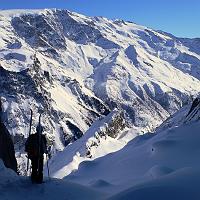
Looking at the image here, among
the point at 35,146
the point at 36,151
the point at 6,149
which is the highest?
the point at 6,149

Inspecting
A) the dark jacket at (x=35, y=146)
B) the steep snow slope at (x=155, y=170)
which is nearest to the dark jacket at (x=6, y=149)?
the steep snow slope at (x=155, y=170)

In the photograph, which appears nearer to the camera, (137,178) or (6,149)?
(6,149)

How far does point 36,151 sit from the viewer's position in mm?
35406

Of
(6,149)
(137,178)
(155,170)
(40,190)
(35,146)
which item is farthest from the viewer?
(137,178)

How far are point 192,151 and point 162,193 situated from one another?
74.3 feet

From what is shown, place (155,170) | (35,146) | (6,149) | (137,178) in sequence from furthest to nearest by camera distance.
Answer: (137,178) → (6,149) → (155,170) → (35,146)

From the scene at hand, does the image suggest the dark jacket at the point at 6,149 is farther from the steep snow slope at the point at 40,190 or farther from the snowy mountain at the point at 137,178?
the steep snow slope at the point at 40,190

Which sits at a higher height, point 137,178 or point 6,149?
point 6,149

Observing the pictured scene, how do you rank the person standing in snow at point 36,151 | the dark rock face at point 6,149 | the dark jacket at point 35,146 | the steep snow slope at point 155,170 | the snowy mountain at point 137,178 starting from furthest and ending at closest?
the dark rock face at point 6,149 → the dark jacket at point 35,146 → the person standing in snow at point 36,151 → the snowy mountain at point 137,178 → the steep snow slope at point 155,170

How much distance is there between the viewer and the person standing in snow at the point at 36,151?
34.9m

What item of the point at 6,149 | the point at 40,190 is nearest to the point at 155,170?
the point at 6,149

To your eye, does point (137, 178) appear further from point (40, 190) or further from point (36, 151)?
point (40, 190)

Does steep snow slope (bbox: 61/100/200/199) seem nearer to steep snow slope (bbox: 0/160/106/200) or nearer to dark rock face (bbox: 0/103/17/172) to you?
steep snow slope (bbox: 0/160/106/200)

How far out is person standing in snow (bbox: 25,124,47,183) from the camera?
114ft
